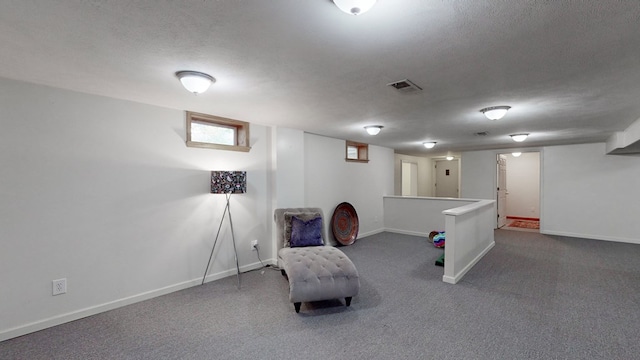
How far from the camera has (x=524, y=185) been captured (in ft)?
29.3

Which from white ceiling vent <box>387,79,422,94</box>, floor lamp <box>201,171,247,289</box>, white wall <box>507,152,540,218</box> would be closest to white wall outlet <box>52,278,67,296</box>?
floor lamp <box>201,171,247,289</box>

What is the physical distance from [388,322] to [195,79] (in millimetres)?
2825

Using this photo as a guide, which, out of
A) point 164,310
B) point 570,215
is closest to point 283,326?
point 164,310

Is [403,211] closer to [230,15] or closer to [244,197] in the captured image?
[244,197]

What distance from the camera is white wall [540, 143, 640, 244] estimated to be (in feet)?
18.7

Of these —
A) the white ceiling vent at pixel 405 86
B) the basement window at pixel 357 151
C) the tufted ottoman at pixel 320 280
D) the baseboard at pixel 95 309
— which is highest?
the white ceiling vent at pixel 405 86

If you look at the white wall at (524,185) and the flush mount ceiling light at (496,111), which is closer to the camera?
the flush mount ceiling light at (496,111)

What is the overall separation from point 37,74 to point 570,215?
9425 mm

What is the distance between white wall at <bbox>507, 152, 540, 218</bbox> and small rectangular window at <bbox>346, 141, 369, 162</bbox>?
Result: 5.66 meters

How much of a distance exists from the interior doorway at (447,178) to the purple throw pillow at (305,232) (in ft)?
26.9

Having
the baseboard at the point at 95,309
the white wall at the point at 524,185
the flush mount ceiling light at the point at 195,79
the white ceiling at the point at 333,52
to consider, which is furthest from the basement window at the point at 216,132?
the white wall at the point at 524,185

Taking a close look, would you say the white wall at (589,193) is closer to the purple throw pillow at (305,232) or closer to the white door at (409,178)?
the white door at (409,178)

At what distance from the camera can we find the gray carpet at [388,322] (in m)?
2.18

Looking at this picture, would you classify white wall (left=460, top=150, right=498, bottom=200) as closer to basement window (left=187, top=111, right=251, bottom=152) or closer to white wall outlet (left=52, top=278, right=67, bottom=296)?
basement window (left=187, top=111, right=251, bottom=152)
